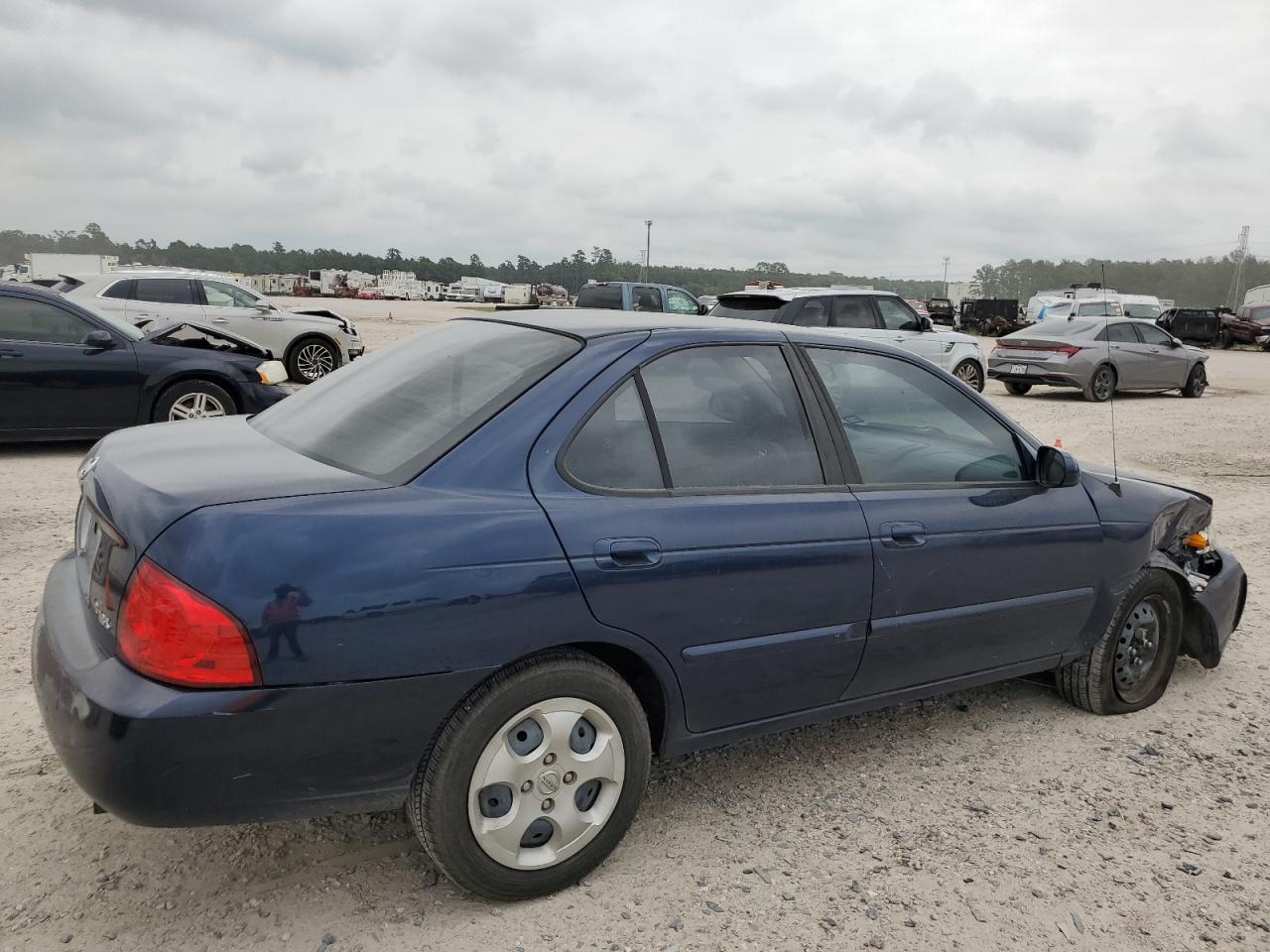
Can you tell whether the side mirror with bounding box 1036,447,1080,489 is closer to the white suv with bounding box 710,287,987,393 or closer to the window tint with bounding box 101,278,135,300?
the white suv with bounding box 710,287,987,393

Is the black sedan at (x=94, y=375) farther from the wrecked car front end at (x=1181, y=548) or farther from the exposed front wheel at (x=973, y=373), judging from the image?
the exposed front wheel at (x=973, y=373)

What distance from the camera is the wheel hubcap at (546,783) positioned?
246cm

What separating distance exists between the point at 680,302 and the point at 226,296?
858cm

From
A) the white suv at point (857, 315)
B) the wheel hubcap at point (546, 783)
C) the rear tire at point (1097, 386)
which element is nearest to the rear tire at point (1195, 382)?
the rear tire at point (1097, 386)

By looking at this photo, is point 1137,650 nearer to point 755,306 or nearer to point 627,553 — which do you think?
point 627,553

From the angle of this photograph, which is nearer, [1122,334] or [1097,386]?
[1097,386]

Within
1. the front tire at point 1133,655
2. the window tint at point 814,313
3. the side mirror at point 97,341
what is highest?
the window tint at point 814,313

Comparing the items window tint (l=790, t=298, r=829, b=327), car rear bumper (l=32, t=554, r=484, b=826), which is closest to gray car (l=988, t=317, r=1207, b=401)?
window tint (l=790, t=298, r=829, b=327)

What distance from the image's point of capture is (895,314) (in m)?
13.3

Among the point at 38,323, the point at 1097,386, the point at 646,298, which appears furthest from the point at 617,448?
the point at 646,298

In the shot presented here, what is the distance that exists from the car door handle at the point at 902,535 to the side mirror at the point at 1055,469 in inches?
26.6

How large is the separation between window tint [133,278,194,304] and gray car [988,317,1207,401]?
12.9 m

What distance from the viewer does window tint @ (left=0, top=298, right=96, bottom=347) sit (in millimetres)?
8172

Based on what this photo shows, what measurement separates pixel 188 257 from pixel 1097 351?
12551 cm
